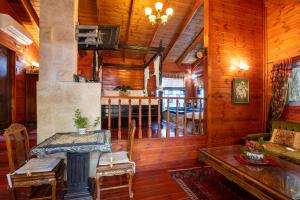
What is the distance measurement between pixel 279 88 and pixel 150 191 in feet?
11.9

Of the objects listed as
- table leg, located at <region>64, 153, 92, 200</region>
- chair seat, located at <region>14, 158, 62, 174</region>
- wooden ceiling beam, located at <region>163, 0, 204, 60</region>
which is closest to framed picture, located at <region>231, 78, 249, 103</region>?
wooden ceiling beam, located at <region>163, 0, 204, 60</region>

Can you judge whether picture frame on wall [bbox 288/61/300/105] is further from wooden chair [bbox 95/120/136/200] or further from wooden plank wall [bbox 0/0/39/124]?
wooden plank wall [bbox 0/0/39/124]

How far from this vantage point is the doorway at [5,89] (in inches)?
179

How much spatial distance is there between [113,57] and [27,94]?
3.97 meters

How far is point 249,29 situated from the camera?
4211 millimetres

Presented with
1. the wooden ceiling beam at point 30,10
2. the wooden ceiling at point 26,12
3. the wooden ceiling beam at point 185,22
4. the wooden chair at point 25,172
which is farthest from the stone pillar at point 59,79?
the wooden ceiling beam at point 185,22

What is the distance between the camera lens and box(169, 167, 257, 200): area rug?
7.63ft

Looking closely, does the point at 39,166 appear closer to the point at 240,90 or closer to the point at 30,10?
the point at 240,90

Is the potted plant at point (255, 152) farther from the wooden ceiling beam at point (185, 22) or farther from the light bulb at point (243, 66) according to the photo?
the wooden ceiling beam at point (185, 22)

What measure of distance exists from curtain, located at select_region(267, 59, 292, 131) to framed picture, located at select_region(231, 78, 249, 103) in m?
0.57

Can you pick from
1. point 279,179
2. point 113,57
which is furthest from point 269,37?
point 113,57

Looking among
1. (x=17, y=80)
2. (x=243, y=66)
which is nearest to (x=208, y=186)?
(x=243, y=66)

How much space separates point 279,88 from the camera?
3.81m

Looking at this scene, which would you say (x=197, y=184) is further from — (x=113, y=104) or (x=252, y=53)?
(x=252, y=53)
